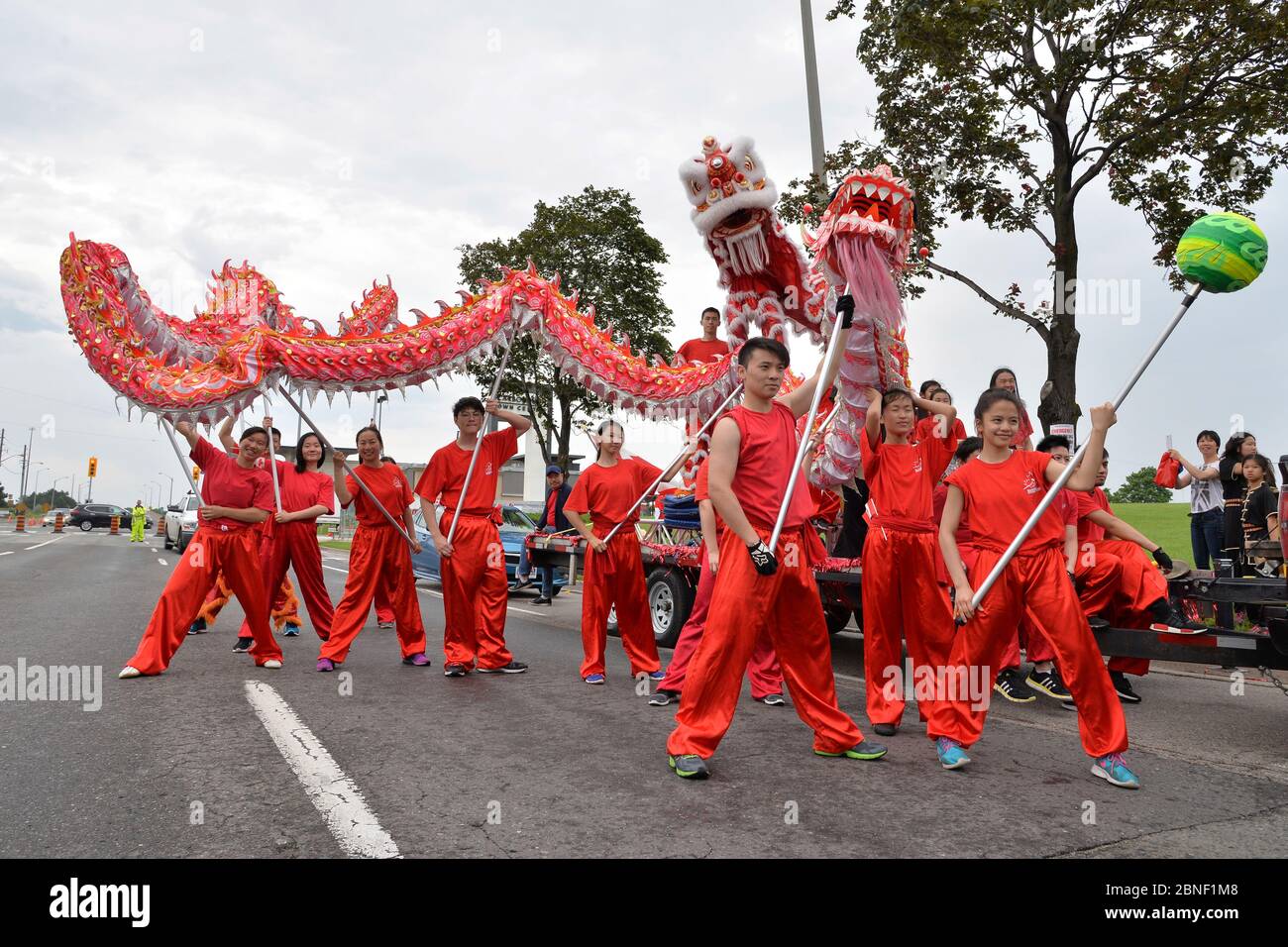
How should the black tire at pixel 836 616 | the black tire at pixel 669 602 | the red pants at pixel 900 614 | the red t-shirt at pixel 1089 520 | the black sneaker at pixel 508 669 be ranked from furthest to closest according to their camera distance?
1. the black tire at pixel 836 616
2. the black tire at pixel 669 602
3. the black sneaker at pixel 508 669
4. the red t-shirt at pixel 1089 520
5. the red pants at pixel 900 614

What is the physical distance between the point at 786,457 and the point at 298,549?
5.15 meters

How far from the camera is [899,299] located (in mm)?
5371

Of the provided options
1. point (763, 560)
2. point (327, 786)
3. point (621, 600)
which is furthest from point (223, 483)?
point (763, 560)

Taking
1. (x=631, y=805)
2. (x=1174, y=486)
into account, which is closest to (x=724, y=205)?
(x=631, y=805)

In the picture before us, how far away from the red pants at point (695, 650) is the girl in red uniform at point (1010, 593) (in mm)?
1500

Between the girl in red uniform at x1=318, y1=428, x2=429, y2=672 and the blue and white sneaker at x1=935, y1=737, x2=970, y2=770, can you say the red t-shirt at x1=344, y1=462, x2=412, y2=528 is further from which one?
the blue and white sneaker at x1=935, y1=737, x2=970, y2=770

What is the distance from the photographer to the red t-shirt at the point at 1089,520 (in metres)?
5.72

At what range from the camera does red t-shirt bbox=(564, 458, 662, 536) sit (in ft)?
Result: 21.8

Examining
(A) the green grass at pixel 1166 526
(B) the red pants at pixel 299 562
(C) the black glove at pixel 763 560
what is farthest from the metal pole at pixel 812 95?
(A) the green grass at pixel 1166 526

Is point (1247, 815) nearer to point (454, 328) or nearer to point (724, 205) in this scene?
point (724, 205)

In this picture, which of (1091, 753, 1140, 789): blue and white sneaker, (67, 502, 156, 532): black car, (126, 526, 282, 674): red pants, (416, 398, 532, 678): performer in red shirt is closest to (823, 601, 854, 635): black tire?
(416, 398, 532, 678): performer in red shirt

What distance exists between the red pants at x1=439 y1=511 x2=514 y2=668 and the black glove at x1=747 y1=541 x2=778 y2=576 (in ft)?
9.96

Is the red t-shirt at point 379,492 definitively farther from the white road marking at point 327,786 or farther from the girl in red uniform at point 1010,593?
the girl in red uniform at point 1010,593

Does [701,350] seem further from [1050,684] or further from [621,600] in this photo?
[1050,684]
